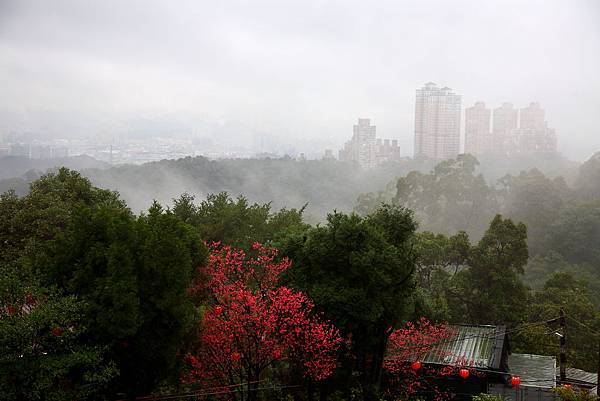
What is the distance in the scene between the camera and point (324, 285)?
27.2 ft

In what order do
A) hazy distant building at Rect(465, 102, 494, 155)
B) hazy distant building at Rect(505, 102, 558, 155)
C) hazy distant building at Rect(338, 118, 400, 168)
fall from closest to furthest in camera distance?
hazy distant building at Rect(505, 102, 558, 155) < hazy distant building at Rect(465, 102, 494, 155) < hazy distant building at Rect(338, 118, 400, 168)

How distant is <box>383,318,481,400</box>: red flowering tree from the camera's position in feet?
31.7

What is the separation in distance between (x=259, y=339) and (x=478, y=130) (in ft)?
130

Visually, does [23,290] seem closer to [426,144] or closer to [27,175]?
[27,175]

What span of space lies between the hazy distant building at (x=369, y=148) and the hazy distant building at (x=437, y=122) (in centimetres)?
549

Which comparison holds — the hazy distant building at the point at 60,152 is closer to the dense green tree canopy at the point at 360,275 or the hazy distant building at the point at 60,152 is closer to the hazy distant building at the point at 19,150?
the hazy distant building at the point at 19,150

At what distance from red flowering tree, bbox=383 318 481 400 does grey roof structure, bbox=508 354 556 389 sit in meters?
1.52

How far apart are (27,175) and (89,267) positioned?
30.1 meters

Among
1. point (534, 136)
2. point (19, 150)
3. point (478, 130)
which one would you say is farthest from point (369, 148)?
point (19, 150)

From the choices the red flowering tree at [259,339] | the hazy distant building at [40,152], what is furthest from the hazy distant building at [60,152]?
the red flowering tree at [259,339]

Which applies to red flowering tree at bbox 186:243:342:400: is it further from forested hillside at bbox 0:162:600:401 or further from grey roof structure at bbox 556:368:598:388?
grey roof structure at bbox 556:368:598:388

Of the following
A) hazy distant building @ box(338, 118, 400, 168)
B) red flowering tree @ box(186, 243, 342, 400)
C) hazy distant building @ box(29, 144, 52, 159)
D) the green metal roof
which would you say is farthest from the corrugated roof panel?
hazy distant building @ box(338, 118, 400, 168)

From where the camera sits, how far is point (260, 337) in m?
7.77

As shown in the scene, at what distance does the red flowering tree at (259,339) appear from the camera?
25.6 ft
